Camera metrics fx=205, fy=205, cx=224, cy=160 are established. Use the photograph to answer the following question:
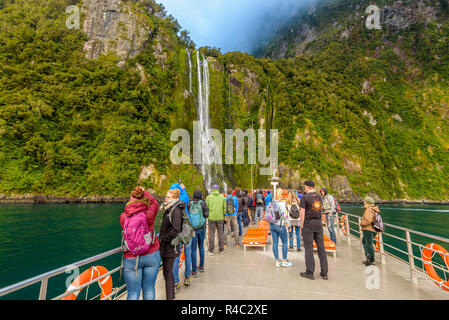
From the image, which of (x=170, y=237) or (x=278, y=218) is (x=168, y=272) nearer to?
(x=170, y=237)

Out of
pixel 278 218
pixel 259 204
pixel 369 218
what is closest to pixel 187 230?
pixel 278 218

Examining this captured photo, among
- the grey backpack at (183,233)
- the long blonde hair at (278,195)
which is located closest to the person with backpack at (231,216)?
the long blonde hair at (278,195)

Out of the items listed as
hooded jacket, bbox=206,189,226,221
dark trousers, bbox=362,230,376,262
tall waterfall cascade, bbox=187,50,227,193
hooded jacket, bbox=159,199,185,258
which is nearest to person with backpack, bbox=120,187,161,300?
hooded jacket, bbox=159,199,185,258

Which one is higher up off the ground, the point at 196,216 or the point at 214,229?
the point at 196,216

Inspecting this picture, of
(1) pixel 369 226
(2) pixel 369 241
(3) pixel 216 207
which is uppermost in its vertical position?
(3) pixel 216 207

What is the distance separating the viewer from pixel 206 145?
40.1 m

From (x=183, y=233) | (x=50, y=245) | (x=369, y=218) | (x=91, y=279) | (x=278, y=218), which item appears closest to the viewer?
(x=183, y=233)

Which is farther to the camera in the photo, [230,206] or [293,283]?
[230,206]

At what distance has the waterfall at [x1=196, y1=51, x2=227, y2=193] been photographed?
38219 mm

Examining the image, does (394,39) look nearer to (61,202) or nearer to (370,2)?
(370,2)

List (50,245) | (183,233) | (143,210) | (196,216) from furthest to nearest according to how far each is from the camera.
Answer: (50,245) → (196,216) → (183,233) → (143,210)

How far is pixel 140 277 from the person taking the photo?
2.75 m

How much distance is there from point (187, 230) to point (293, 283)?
2.50 m

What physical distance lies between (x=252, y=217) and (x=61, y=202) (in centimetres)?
3205
